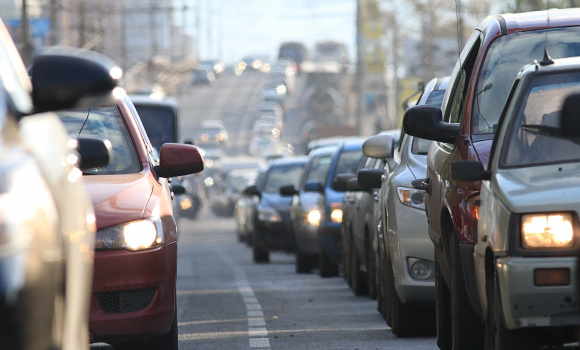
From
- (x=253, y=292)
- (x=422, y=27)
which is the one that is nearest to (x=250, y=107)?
(x=422, y=27)

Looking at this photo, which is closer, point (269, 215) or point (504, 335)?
point (504, 335)

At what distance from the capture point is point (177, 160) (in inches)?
340

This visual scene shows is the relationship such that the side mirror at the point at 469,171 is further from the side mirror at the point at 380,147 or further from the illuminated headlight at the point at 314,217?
the illuminated headlight at the point at 314,217

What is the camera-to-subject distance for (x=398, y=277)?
10164 mm

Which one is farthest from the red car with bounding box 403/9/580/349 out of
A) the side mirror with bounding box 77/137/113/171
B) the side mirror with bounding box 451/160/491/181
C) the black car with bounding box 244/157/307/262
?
the black car with bounding box 244/157/307/262

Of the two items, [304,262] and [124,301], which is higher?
[124,301]

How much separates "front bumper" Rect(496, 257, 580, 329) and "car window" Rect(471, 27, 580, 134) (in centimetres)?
220

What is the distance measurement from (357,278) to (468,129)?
7.50 metres

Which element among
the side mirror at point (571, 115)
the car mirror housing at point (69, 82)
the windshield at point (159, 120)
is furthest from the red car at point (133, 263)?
the windshield at point (159, 120)

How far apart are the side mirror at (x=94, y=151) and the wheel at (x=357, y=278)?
9.19 m

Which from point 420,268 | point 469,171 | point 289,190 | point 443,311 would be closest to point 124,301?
point 469,171

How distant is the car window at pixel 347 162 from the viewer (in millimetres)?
19062

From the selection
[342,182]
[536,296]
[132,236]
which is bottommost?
[342,182]

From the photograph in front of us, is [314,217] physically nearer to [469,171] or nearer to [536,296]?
[469,171]
